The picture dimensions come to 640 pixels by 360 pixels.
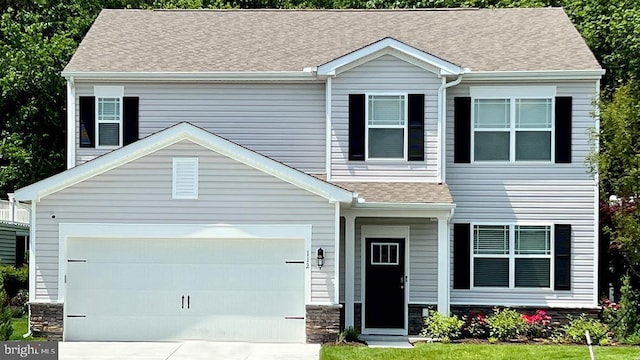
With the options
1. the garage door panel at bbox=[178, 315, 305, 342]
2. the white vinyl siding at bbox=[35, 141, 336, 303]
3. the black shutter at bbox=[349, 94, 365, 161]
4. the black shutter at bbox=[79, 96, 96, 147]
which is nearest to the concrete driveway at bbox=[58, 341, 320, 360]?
the garage door panel at bbox=[178, 315, 305, 342]

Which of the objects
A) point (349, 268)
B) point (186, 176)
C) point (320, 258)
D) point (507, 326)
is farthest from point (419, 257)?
point (186, 176)

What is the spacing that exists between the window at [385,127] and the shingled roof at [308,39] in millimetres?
1998

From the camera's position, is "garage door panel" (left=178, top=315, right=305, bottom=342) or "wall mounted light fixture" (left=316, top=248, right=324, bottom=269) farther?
"garage door panel" (left=178, top=315, right=305, bottom=342)

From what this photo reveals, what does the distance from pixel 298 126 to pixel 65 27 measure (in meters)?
14.9

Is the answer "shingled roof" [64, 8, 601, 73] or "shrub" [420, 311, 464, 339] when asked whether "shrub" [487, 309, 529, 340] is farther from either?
"shingled roof" [64, 8, 601, 73]

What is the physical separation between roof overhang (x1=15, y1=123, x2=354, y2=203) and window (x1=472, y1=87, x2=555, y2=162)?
436cm

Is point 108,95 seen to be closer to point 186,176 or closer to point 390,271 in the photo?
point 186,176

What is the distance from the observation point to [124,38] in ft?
78.8

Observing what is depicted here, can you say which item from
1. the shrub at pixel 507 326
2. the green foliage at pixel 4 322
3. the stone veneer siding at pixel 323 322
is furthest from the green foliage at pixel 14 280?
the shrub at pixel 507 326

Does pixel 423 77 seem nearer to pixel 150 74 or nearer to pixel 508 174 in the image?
pixel 508 174

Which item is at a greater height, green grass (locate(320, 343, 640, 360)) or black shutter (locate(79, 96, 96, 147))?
black shutter (locate(79, 96, 96, 147))

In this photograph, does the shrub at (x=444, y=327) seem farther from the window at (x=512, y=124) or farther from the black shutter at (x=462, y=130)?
the window at (x=512, y=124)

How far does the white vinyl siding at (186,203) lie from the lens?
19.1 metres

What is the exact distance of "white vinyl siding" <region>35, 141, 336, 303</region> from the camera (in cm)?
1906
